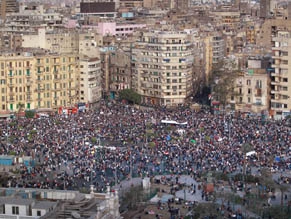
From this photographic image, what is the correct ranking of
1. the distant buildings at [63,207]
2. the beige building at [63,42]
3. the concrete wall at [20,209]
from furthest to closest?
1. the beige building at [63,42]
2. the concrete wall at [20,209]
3. the distant buildings at [63,207]

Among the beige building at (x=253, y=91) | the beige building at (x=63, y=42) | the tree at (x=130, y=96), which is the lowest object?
the tree at (x=130, y=96)

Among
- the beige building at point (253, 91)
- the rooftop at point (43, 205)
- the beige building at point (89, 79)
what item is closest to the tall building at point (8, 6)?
the beige building at point (89, 79)

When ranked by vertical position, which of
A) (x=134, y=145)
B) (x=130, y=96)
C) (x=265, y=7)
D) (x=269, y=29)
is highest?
(x=265, y=7)

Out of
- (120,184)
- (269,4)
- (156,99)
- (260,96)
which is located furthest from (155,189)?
(269,4)

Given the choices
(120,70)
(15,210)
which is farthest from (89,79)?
(15,210)

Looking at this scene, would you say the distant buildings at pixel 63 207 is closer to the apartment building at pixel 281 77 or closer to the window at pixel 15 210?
the window at pixel 15 210

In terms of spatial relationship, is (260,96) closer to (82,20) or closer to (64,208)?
(64,208)

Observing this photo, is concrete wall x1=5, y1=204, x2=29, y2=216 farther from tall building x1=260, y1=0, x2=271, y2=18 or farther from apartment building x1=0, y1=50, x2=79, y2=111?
tall building x1=260, y1=0, x2=271, y2=18

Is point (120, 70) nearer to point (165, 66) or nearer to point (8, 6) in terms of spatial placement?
point (165, 66)
